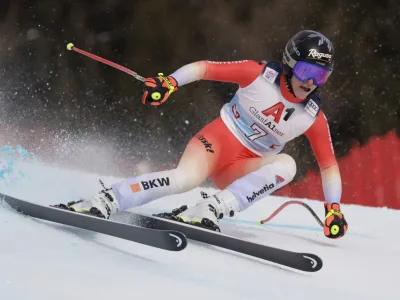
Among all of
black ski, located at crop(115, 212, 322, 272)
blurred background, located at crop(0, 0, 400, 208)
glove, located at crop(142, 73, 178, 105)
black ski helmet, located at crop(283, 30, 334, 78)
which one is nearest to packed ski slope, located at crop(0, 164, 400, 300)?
black ski, located at crop(115, 212, 322, 272)

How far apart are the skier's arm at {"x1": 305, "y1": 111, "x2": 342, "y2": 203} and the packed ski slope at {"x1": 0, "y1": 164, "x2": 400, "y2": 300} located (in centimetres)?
32

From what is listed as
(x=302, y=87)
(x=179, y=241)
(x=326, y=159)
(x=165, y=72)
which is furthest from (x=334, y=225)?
(x=165, y=72)

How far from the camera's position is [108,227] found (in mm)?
2684

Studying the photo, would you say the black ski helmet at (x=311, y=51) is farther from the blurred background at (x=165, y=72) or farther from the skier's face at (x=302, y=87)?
the blurred background at (x=165, y=72)

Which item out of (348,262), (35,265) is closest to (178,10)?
(348,262)

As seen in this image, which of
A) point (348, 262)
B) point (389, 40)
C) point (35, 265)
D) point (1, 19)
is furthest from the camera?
point (1, 19)

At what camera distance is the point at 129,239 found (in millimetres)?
2604

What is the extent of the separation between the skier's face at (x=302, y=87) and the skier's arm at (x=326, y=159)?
19 centimetres

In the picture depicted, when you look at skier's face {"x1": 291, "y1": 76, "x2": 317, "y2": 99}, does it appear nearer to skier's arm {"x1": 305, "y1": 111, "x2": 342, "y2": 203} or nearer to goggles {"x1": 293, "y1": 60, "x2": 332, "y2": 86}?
goggles {"x1": 293, "y1": 60, "x2": 332, "y2": 86}

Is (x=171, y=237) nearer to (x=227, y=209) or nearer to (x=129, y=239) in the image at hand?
(x=129, y=239)

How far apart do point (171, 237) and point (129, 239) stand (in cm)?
27

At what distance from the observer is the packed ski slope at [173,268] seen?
2018 mm

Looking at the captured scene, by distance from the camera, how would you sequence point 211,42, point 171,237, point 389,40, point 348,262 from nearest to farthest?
point 171,237 < point 348,262 < point 389,40 < point 211,42

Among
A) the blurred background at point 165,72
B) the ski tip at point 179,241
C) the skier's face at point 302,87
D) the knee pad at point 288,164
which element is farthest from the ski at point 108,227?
the blurred background at point 165,72
